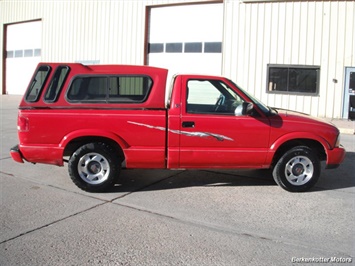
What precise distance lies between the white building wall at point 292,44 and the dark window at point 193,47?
4.50 feet

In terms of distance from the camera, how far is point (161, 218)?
179 inches

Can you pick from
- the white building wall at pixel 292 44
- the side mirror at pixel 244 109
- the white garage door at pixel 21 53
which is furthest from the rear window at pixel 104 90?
the white garage door at pixel 21 53

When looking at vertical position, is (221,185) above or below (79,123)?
below

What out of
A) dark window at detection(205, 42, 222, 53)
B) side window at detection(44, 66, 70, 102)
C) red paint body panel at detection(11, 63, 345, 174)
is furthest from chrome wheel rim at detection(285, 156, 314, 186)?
dark window at detection(205, 42, 222, 53)

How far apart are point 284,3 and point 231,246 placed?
13722 millimetres

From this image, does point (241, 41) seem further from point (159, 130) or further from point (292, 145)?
point (159, 130)

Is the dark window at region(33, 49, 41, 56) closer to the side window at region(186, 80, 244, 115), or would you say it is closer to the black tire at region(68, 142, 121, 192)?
the black tire at region(68, 142, 121, 192)

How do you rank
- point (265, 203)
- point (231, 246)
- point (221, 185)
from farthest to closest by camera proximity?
1. point (221, 185)
2. point (265, 203)
3. point (231, 246)

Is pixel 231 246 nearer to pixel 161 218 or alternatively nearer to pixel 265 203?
pixel 161 218

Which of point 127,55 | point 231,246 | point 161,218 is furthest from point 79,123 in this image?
point 127,55

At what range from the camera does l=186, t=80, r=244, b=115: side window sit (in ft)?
18.0

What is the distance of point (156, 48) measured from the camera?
61.6 ft

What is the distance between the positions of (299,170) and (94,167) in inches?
118

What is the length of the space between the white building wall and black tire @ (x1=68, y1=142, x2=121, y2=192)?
38.5 feet
